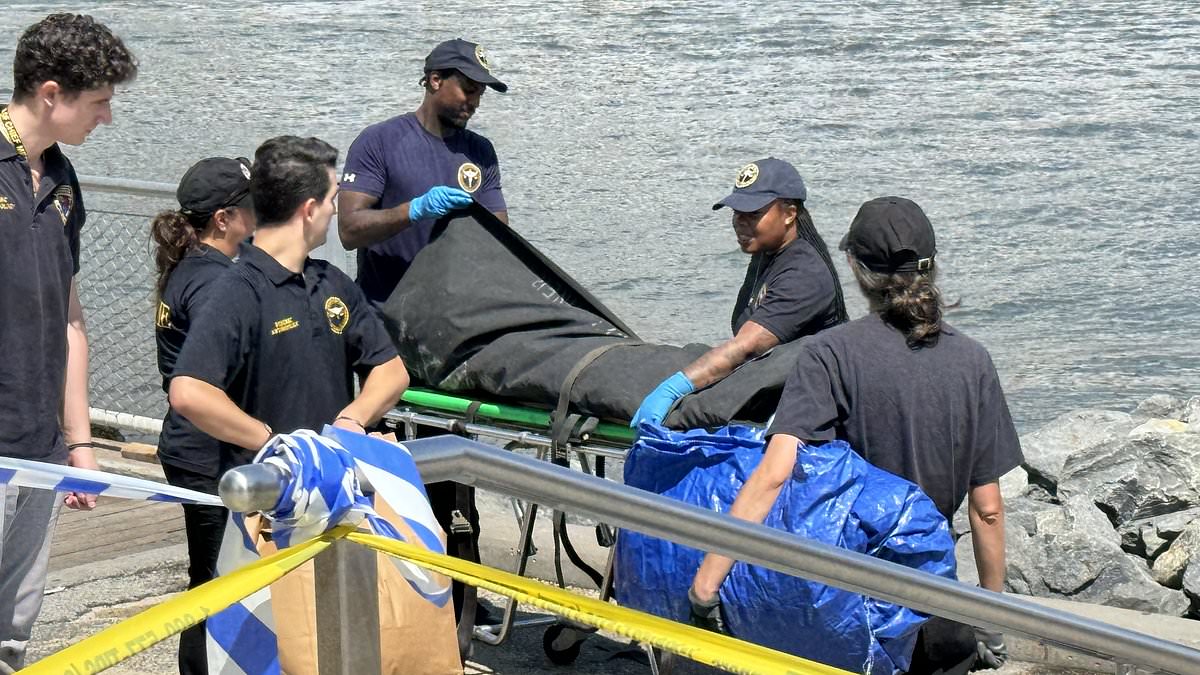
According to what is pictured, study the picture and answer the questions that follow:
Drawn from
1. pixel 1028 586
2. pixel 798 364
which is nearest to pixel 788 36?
pixel 1028 586

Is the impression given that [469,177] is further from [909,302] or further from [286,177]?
[909,302]

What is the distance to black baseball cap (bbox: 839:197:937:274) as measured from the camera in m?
3.29

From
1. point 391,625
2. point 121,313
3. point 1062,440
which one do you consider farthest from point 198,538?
point 1062,440

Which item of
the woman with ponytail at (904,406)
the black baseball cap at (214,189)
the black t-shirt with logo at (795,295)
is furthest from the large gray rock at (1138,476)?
the black baseball cap at (214,189)

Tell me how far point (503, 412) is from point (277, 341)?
114cm

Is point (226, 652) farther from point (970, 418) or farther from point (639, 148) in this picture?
point (639, 148)

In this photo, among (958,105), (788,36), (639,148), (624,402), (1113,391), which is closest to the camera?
(624,402)

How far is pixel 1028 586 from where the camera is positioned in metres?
5.24

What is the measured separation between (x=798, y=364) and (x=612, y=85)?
14.6m

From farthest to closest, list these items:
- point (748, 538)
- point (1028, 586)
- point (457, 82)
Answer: point (1028, 586), point (457, 82), point (748, 538)

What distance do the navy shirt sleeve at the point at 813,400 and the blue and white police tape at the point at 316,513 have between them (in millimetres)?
1372

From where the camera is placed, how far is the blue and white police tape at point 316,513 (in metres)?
1.62

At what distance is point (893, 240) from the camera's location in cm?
329

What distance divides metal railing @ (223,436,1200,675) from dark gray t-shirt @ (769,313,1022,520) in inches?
40.0
